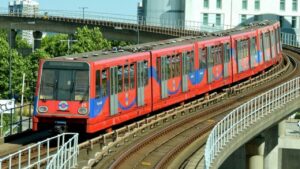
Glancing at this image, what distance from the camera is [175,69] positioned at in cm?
3559

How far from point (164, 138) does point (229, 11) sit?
7916cm

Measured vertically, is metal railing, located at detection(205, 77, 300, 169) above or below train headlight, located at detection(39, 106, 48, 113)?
below

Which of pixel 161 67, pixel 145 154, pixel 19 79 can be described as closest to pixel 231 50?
pixel 161 67

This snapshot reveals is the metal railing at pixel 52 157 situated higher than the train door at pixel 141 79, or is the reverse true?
the train door at pixel 141 79

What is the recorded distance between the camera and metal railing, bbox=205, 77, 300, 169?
26.0 meters

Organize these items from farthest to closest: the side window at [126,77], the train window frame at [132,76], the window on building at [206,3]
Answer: the window on building at [206,3], the train window frame at [132,76], the side window at [126,77]

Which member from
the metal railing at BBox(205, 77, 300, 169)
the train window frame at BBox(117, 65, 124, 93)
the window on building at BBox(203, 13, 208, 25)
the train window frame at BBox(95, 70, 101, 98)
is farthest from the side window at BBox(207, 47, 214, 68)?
the window on building at BBox(203, 13, 208, 25)

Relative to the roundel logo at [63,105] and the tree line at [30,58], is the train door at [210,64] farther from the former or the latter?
the tree line at [30,58]

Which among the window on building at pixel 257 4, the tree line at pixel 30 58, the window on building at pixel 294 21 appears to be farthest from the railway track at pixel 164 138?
the window on building at pixel 294 21

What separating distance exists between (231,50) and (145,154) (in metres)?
17.3

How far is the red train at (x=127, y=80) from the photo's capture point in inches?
1079

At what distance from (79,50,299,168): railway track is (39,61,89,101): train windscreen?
1813mm

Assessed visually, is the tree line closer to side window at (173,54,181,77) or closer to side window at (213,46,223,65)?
side window at (213,46,223,65)

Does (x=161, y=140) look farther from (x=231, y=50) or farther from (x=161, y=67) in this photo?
(x=231, y=50)
